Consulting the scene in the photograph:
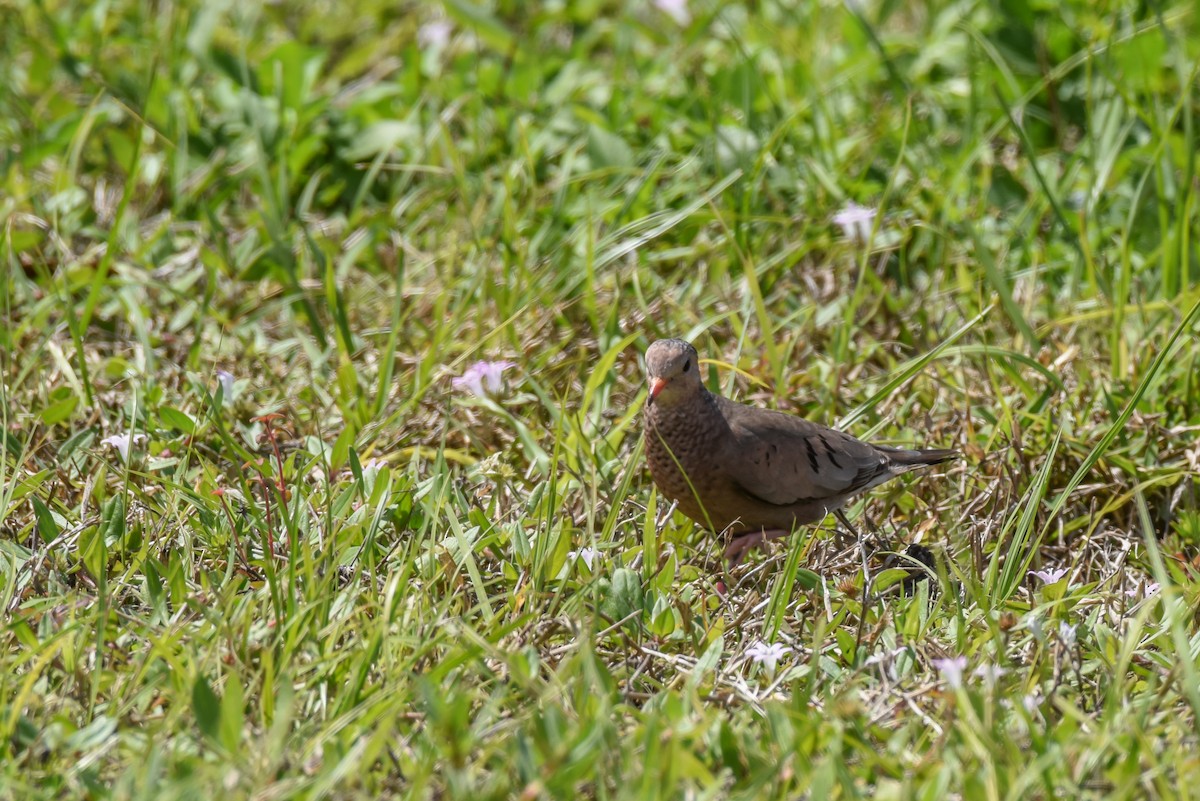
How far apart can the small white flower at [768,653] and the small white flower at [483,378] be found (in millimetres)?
1386

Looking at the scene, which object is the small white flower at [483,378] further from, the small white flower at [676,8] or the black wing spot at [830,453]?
the small white flower at [676,8]

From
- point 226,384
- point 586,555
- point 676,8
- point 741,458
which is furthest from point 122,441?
point 676,8

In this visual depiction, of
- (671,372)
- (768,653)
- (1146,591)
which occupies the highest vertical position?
(671,372)

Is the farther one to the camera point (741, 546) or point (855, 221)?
point (855, 221)

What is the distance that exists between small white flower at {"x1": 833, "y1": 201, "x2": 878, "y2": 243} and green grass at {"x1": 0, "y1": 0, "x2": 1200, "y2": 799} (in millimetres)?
98

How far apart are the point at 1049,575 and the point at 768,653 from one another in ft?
3.13

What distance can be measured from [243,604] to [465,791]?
2.73 feet

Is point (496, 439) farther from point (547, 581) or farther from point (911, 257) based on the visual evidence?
point (911, 257)

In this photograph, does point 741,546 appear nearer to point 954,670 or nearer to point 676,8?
point 954,670

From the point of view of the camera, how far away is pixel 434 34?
6535mm

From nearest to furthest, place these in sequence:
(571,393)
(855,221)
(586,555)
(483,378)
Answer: (586,555) < (483,378) < (571,393) < (855,221)

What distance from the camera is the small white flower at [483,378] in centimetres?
425

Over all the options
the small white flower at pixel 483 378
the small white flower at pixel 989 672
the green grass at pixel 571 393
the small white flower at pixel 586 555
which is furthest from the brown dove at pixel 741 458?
the small white flower at pixel 989 672

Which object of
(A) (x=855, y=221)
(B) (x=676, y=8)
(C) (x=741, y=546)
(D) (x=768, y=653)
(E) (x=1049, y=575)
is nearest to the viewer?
(D) (x=768, y=653)
